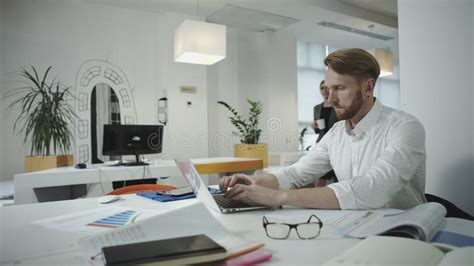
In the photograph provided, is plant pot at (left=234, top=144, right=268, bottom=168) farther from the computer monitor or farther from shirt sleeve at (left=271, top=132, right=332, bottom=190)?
shirt sleeve at (left=271, top=132, right=332, bottom=190)

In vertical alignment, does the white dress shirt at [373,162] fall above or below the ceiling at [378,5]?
below

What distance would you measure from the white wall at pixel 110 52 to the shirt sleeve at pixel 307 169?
3.57 m

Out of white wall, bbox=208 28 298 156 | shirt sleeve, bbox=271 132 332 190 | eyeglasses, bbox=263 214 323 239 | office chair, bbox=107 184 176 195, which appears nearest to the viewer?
eyeglasses, bbox=263 214 323 239

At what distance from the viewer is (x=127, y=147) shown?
11.3 ft

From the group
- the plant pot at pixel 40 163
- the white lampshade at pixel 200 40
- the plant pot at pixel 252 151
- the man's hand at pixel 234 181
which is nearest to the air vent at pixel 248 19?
the white lampshade at pixel 200 40

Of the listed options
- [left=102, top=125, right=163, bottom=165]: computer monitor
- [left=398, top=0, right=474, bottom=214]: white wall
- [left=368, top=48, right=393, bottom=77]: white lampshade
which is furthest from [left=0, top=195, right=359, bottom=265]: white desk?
[left=368, top=48, right=393, bottom=77]: white lampshade

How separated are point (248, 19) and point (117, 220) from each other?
4420 millimetres

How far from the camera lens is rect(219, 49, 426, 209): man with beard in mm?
1170

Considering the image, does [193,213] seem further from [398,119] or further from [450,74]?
[450,74]

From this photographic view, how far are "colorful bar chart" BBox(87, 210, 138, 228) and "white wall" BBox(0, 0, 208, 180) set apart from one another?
3.85 m

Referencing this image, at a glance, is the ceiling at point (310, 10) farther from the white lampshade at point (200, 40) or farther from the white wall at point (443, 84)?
the white wall at point (443, 84)

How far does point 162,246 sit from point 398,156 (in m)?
0.96

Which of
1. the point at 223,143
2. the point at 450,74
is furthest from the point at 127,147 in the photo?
the point at 450,74

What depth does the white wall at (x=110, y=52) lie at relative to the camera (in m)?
4.22
